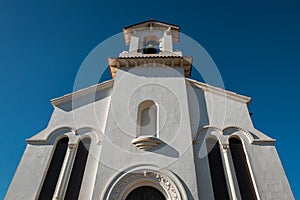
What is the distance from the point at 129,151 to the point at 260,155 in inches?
226

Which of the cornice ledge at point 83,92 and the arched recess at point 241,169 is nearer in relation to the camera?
the arched recess at point 241,169

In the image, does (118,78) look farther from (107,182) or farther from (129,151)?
(107,182)

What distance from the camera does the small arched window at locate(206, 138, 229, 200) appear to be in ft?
30.7

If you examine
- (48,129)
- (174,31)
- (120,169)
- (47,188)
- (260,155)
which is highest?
(174,31)

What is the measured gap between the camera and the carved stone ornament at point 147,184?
28.7ft

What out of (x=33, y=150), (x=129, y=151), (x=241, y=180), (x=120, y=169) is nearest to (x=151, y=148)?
(x=129, y=151)

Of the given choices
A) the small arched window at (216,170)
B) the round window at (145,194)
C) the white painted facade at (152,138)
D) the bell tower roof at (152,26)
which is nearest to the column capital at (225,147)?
the white painted facade at (152,138)

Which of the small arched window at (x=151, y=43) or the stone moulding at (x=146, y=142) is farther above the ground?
the small arched window at (x=151, y=43)

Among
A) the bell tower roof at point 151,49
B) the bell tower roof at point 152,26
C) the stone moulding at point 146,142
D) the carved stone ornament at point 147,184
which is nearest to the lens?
the carved stone ornament at point 147,184

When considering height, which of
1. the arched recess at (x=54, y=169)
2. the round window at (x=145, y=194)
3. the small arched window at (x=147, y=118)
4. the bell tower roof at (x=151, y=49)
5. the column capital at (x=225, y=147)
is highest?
the bell tower roof at (x=151, y=49)

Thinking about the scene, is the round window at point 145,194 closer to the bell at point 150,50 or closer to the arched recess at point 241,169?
the arched recess at point 241,169

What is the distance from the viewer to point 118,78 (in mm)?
13266

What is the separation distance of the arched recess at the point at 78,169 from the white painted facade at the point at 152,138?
0.22 meters

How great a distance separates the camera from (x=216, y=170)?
10055 millimetres
